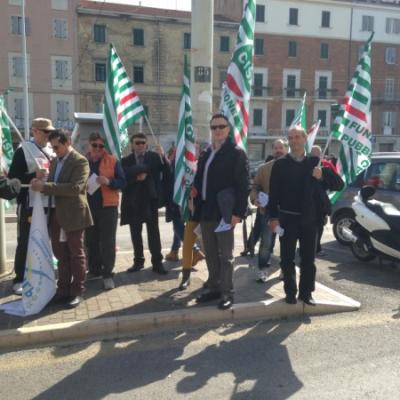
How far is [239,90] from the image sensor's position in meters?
5.42

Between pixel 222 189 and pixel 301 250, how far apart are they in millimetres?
1101

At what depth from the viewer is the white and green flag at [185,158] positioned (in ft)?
17.1

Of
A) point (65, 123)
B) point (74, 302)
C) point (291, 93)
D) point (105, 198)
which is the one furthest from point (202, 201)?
point (291, 93)

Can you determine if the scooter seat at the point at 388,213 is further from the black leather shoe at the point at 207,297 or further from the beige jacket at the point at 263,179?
the black leather shoe at the point at 207,297

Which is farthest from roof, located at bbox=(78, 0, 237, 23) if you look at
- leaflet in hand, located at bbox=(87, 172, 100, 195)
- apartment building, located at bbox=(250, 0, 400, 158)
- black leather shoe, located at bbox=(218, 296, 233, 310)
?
black leather shoe, located at bbox=(218, 296, 233, 310)

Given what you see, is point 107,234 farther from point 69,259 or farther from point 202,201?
point 202,201

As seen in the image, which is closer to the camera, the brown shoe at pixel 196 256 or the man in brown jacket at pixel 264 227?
the man in brown jacket at pixel 264 227

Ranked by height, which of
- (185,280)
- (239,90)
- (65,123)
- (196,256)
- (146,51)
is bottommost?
(185,280)

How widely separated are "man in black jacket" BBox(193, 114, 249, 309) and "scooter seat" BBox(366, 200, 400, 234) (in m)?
2.75

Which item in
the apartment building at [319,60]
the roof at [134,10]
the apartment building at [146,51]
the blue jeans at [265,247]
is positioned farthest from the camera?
the apartment building at [319,60]

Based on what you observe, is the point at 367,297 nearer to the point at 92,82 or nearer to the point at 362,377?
the point at 362,377

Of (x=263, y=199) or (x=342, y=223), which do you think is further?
(x=342, y=223)

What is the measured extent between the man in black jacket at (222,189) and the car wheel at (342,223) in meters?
4.30

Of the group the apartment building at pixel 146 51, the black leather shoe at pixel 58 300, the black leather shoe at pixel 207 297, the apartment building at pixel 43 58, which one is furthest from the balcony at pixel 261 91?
the black leather shoe at pixel 58 300
